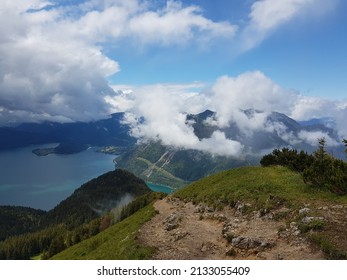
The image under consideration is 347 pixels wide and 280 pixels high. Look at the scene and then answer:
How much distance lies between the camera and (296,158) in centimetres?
5503

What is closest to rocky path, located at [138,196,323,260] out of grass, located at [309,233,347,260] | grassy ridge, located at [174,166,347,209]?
grass, located at [309,233,347,260]

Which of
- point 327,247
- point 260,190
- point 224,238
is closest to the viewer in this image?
point 327,247

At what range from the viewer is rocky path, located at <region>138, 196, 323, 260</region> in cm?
2450

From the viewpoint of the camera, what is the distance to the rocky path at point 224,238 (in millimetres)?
24500

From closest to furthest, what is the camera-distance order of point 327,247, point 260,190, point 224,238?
point 327,247 → point 224,238 → point 260,190

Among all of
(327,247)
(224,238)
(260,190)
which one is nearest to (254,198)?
(260,190)

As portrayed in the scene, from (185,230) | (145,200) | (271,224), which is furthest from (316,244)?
(145,200)

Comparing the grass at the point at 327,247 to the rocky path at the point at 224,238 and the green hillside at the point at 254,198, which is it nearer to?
the green hillside at the point at 254,198

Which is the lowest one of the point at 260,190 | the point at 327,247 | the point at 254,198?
the point at 327,247

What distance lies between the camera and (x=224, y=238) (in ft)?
97.5

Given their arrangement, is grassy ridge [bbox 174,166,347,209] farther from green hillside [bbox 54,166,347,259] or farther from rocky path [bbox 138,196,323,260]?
rocky path [bbox 138,196,323,260]

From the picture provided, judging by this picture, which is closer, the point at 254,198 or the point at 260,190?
the point at 254,198

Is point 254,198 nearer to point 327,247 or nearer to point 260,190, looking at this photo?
point 260,190
